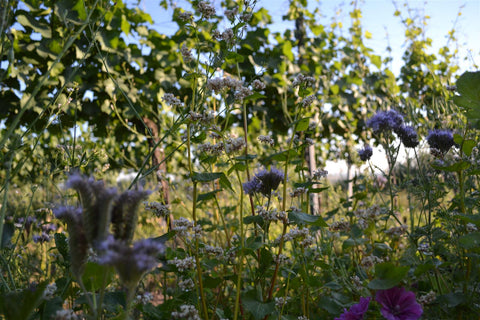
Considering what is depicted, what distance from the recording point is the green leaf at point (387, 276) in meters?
0.99

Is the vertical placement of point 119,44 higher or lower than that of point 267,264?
higher

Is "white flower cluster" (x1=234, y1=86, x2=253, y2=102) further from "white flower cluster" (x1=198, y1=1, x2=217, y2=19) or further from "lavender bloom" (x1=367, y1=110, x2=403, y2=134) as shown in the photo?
"lavender bloom" (x1=367, y1=110, x2=403, y2=134)

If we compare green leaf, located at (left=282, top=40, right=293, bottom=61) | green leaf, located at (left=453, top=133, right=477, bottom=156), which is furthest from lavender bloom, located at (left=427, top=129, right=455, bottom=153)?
green leaf, located at (left=282, top=40, right=293, bottom=61)

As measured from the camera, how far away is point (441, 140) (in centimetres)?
158

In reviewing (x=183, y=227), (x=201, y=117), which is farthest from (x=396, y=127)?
(x=183, y=227)

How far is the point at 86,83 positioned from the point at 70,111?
369mm

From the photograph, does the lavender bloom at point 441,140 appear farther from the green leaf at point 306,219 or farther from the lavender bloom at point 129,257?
the lavender bloom at point 129,257

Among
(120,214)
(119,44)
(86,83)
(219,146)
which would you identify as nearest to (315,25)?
(119,44)

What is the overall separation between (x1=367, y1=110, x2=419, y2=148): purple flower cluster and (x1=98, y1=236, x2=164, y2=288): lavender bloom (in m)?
1.44

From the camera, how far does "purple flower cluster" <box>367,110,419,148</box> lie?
171cm

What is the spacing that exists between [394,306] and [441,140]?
31.6 inches

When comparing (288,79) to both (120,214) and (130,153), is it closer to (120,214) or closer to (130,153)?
(130,153)

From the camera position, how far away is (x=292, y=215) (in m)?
1.13

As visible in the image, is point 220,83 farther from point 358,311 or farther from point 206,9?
point 358,311
